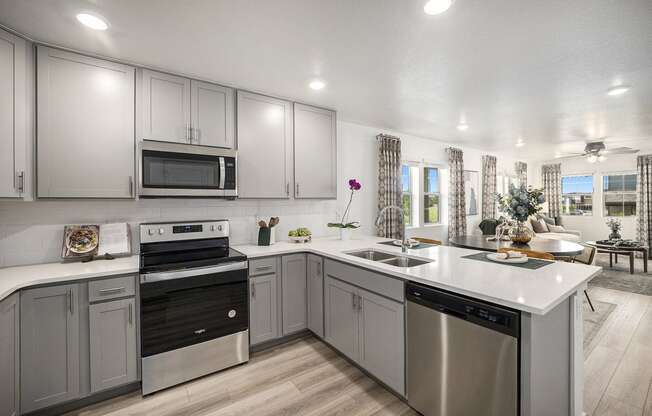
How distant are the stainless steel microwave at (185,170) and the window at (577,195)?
9384 mm

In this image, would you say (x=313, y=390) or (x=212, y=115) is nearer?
(x=313, y=390)

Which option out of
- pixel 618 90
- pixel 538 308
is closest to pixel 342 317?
pixel 538 308

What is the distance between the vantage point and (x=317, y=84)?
9.13 ft

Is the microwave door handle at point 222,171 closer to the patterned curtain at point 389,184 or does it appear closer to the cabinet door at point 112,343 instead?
the cabinet door at point 112,343

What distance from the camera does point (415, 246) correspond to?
2.74m

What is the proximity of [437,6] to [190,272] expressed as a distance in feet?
8.00

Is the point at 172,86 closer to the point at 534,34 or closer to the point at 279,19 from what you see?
the point at 279,19

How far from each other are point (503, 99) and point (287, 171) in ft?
8.65

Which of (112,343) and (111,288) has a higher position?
(111,288)

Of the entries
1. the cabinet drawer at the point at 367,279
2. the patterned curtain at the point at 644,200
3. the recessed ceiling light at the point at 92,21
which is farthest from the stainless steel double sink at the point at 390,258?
the patterned curtain at the point at 644,200

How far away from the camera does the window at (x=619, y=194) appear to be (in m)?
7.02

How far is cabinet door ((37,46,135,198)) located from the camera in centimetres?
204

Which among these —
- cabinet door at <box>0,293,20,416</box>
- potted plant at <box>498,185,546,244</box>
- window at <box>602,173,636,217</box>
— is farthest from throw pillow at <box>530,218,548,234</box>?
cabinet door at <box>0,293,20,416</box>

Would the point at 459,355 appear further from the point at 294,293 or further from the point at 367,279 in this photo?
the point at 294,293
